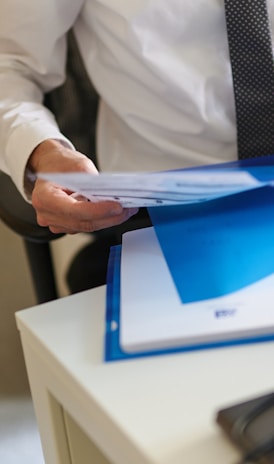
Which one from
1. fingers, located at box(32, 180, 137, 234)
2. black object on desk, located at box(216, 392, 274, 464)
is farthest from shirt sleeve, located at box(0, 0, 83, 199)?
black object on desk, located at box(216, 392, 274, 464)

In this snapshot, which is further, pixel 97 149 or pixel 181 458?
pixel 97 149

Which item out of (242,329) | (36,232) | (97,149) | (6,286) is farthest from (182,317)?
(6,286)

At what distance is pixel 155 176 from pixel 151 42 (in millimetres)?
396

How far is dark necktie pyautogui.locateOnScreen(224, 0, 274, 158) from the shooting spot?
0.80m

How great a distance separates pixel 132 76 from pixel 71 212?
299mm

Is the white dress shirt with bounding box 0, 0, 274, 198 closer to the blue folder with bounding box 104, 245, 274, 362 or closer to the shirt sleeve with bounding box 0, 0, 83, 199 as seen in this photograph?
the shirt sleeve with bounding box 0, 0, 83, 199

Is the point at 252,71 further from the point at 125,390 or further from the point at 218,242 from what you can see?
the point at 125,390

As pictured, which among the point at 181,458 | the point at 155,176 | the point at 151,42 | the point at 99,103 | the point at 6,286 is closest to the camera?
the point at 181,458

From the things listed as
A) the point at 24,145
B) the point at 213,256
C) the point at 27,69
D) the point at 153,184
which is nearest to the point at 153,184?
the point at 153,184

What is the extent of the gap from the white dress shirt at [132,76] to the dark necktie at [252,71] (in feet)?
0.07

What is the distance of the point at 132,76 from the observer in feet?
2.89

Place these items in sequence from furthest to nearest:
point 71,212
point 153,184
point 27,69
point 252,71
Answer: point 27,69 → point 252,71 → point 71,212 → point 153,184

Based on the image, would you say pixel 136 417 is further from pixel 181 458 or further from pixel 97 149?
pixel 97 149

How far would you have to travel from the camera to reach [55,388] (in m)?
0.52
